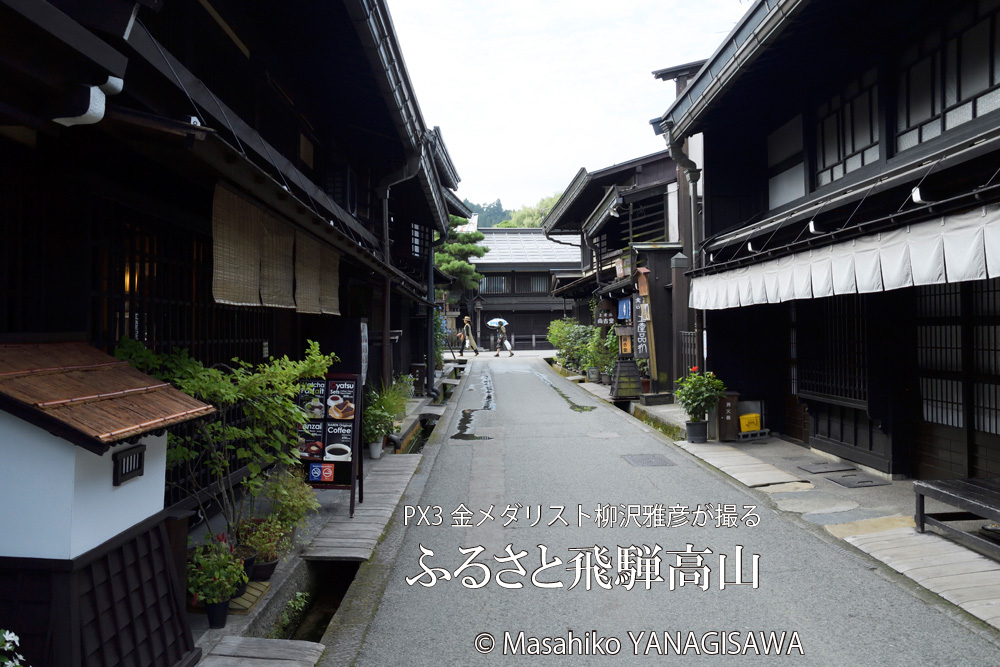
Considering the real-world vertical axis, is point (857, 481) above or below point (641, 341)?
below

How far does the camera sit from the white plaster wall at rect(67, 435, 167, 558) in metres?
3.17

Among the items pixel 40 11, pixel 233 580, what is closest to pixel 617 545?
pixel 233 580

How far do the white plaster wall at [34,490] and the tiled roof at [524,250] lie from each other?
150 ft

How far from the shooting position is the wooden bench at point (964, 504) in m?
6.00

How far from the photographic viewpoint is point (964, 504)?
618 centimetres

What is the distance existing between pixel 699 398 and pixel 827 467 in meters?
2.85

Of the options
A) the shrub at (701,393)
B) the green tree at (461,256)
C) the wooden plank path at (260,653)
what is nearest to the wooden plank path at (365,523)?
the wooden plank path at (260,653)

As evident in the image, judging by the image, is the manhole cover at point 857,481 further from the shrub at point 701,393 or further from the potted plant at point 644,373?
the potted plant at point 644,373

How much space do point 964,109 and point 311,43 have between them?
8423mm

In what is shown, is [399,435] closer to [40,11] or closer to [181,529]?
[181,529]

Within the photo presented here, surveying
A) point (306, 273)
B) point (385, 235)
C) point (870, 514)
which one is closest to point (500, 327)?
point (385, 235)

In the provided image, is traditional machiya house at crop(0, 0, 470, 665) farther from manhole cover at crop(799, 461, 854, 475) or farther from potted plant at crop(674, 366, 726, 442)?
manhole cover at crop(799, 461, 854, 475)

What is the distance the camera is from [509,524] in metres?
7.82

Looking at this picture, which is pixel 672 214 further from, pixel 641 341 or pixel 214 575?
pixel 214 575
